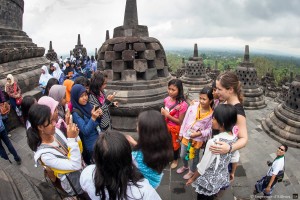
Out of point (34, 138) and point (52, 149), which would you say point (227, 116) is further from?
point (34, 138)

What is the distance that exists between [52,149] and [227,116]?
1.73 meters

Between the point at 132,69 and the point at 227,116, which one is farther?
the point at 132,69

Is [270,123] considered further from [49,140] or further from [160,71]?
[49,140]

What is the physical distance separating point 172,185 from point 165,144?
1636 millimetres

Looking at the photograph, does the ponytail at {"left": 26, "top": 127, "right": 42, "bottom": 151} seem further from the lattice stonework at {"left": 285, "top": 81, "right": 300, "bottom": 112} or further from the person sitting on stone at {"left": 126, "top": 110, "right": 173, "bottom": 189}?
the lattice stonework at {"left": 285, "top": 81, "right": 300, "bottom": 112}

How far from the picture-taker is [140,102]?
4617 mm

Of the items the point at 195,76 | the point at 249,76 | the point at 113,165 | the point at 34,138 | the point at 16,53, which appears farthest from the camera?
the point at 195,76

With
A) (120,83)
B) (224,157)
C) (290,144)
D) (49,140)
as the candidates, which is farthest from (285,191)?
(49,140)

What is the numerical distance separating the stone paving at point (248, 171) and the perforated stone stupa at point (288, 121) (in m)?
0.28

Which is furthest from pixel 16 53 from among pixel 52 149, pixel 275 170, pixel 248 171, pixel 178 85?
pixel 248 171

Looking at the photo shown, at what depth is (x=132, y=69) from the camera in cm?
471

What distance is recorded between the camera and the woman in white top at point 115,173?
1474 mm

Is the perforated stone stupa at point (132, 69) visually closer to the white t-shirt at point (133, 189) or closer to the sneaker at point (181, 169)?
the sneaker at point (181, 169)

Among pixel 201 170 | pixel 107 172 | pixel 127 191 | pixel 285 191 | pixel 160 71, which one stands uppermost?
pixel 160 71
